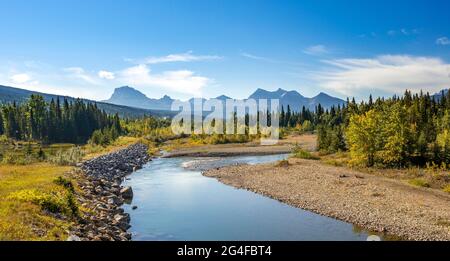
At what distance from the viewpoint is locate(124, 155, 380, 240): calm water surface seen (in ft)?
98.9

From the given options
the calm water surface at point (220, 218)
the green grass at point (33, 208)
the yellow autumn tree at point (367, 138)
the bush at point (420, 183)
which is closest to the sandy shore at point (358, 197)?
the bush at point (420, 183)

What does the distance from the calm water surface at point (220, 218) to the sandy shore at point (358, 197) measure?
2125 mm

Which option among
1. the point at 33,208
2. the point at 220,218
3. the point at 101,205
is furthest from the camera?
the point at 101,205

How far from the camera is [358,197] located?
138ft

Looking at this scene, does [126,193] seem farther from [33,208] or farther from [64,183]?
[33,208]

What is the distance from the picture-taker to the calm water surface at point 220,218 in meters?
30.1

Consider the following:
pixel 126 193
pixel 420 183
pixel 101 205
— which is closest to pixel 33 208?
pixel 101 205

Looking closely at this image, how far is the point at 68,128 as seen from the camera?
138 m

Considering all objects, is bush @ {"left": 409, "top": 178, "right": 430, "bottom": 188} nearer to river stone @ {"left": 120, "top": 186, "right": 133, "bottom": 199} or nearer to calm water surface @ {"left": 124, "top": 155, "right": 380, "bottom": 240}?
calm water surface @ {"left": 124, "top": 155, "right": 380, "bottom": 240}

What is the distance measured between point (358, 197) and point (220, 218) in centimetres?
1573

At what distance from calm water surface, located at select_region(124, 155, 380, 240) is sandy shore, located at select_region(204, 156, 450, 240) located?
2.13m

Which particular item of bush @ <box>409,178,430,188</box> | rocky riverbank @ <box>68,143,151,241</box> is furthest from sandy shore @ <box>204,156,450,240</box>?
rocky riverbank @ <box>68,143,151,241</box>

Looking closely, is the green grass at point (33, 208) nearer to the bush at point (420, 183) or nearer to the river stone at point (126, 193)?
the river stone at point (126, 193)
